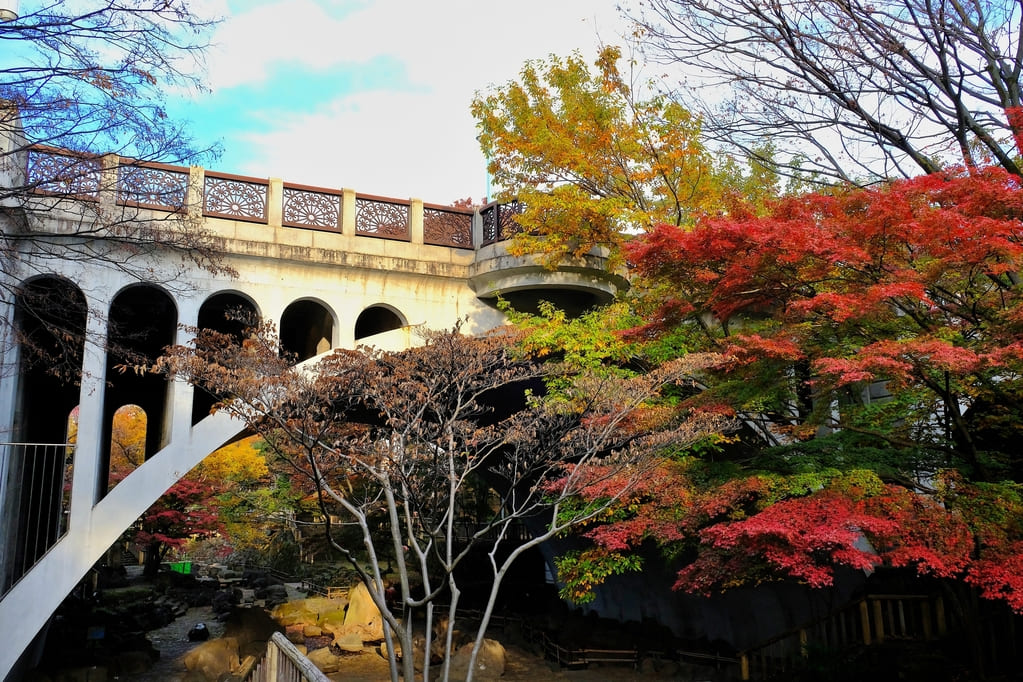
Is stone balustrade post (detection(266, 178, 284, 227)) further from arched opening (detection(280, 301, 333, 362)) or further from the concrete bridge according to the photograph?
arched opening (detection(280, 301, 333, 362))

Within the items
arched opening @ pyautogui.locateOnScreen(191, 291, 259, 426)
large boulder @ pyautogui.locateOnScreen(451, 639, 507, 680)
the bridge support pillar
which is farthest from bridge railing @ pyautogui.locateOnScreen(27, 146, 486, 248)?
large boulder @ pyautogui.locateOnScreen(451, 639, 507, 680)

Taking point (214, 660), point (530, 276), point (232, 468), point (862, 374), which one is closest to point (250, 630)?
point (214, 660)

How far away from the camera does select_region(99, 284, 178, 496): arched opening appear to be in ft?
37.8

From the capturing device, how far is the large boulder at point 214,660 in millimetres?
15195

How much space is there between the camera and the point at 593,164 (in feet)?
44.2

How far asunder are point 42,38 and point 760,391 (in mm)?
7749

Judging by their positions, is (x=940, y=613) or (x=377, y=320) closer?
(x=940, y=613)

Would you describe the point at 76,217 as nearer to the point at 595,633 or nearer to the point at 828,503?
the point at 828,503

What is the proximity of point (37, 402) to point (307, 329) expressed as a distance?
5.44m

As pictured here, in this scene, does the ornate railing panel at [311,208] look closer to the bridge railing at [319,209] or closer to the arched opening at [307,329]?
the bridge railing at [319,209]

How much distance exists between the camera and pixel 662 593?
1711 cm

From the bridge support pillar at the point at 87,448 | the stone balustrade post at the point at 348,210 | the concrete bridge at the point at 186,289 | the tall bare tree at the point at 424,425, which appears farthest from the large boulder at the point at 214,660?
the stone balustrade post at the point at 348,210

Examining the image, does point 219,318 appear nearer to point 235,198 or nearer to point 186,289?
point 235,198

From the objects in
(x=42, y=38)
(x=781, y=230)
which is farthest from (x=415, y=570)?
(x=42, y=38)
